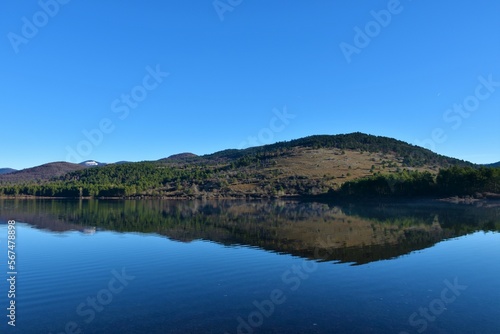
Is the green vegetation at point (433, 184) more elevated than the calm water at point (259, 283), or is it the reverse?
the green vegetation at point (433, 184)

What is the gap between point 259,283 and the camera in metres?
27.8

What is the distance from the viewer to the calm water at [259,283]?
782 inches

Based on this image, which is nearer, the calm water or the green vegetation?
the calm water

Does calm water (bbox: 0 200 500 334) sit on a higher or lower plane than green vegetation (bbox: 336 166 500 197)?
lower

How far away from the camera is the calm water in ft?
65.2

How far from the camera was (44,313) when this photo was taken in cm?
2127

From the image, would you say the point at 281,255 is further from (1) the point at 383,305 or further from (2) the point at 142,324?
(2) the point at 142,324

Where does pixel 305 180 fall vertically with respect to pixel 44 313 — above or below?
above

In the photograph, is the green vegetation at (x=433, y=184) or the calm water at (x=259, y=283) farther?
the green vegetation at (x=433, y=184)

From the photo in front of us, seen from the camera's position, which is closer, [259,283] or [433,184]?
[259,283]

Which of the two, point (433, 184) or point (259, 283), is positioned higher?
point (433, 184)

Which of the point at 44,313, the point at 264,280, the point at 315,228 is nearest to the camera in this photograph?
the point at 44,313

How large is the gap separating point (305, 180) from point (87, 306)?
162673 mm

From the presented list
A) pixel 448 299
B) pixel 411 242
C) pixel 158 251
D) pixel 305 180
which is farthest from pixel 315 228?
pixel 305 180
